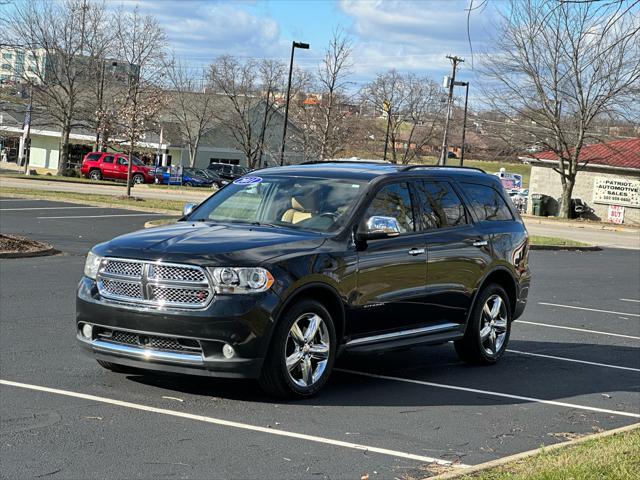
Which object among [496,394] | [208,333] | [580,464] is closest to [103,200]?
[496,394]

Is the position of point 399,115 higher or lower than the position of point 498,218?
higher

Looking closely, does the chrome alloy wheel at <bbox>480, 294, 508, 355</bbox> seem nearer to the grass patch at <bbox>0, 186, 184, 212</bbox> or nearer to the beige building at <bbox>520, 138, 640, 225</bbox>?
the grass patch at <bbox>0, 186, 184, 212</bbox>

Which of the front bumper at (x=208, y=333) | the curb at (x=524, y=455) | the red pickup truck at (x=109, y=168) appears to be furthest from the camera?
the red pickup truck at (x=109, y=168)

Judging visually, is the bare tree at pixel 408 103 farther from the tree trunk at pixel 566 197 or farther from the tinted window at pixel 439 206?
the tinted window at pixel 439 206

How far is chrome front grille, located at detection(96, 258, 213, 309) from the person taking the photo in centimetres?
697

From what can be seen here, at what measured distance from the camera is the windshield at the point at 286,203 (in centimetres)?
815

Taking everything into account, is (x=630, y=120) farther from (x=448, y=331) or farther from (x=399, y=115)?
(x=448, y=331)

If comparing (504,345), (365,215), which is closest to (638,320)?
(504,345)

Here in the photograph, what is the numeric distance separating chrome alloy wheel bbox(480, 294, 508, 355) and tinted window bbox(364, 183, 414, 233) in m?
1.47

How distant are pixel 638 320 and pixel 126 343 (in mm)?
9542

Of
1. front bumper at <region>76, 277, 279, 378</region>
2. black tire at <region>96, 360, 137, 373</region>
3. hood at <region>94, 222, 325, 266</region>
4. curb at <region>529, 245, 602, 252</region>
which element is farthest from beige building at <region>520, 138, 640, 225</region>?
front bumper at <region>76, 277, 279, 378</region>

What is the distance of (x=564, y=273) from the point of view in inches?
846

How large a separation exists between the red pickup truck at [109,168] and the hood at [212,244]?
176ft

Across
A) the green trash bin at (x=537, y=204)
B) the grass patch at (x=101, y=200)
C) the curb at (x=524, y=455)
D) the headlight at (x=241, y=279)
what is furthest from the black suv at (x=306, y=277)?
the green trash bin at (x=537, y=204)
